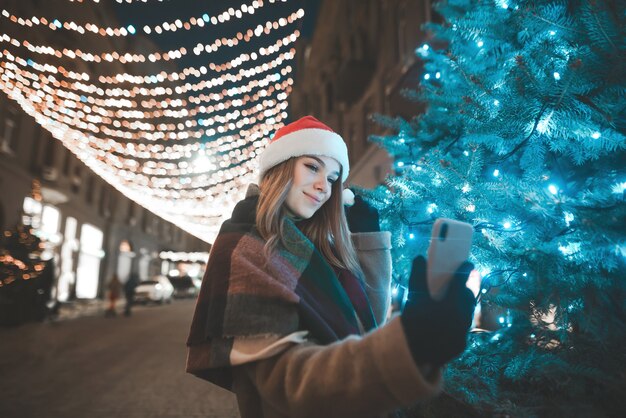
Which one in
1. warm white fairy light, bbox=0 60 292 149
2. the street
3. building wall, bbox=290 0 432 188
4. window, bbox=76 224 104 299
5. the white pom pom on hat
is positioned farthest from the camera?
window, bbox=76 224 104 299

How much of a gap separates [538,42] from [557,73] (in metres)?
0.17

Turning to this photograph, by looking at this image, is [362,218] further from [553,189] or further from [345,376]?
[345,376]

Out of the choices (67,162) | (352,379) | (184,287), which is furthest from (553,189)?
(184,287)

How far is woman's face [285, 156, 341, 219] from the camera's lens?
1733 mm

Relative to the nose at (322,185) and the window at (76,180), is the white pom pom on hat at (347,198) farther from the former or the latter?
the window at (76,180)

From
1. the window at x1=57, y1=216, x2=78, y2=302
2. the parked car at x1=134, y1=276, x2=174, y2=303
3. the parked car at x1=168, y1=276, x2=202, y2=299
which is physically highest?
the window at x1=57, y1=216, x2=78, y2=302

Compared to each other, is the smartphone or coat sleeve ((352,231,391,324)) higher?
the smartphone

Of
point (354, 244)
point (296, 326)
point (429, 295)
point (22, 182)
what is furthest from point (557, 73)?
point (22, 182)

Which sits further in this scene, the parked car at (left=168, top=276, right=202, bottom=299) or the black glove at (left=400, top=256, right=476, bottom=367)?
the parked car at (left=168, top=276, right=202, bottom=299)

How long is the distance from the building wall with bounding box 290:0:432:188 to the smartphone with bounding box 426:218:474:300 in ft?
25.9

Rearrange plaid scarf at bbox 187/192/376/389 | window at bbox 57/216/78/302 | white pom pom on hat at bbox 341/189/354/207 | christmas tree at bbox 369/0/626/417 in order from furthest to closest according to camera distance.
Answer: window at bbox 57/216/78/302, white pom pom on hat at bbox 341/189/354/207, christmas tree at bbox 369/0/626/417, plaid scarf at bbox 187/192/376/389

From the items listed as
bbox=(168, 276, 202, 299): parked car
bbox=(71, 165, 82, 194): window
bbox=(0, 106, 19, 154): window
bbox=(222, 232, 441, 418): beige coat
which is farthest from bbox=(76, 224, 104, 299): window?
bbox=(222, 232, 441, 418): beige coat

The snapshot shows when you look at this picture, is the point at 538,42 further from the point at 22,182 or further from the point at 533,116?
the point at 22,182

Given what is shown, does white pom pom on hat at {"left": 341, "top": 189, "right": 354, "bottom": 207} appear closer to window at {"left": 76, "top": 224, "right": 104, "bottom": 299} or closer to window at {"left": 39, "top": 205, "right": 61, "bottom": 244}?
window at {"left": 39, "top": 205, "right": 61, "bottom": 244}
